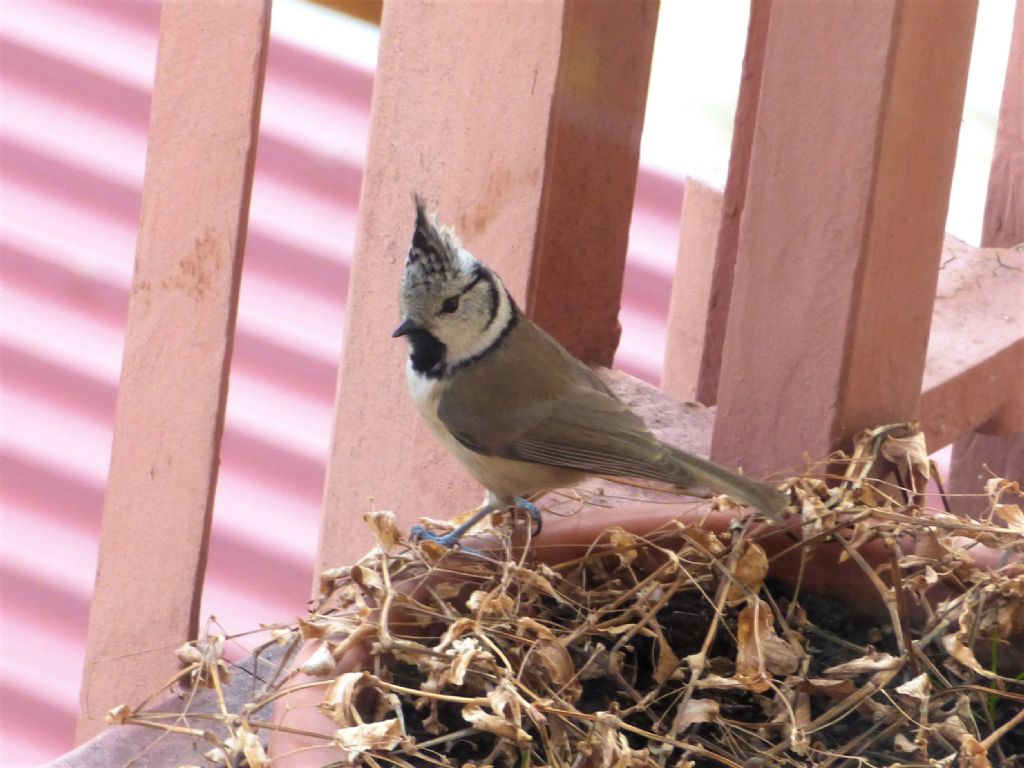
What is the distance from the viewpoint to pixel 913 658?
1505 millimetres

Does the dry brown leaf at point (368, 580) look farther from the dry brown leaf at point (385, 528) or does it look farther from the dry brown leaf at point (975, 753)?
the dry brown leaf at point (975, 753)

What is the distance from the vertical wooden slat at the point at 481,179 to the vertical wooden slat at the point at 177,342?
183 millimetres

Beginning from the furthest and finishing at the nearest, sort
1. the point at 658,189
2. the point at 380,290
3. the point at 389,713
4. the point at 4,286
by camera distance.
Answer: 1. the point at 658,189
2. the point at 4,286
3. the point at 380,290
4. the point at 389,713

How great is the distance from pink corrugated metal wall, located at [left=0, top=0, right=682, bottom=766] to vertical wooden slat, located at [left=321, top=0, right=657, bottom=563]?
3.17 feet

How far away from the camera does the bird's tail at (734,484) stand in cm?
166

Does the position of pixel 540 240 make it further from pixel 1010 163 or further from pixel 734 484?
pixel 1010 163

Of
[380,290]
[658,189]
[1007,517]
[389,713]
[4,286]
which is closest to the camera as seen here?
[389,713]

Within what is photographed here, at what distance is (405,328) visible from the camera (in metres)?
2.00

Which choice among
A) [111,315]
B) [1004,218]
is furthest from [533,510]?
[111,315]

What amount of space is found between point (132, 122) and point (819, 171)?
2.54 meters

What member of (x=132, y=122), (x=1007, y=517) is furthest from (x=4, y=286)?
(x=1007, y=517)

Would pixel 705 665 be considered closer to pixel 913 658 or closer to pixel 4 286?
pixel 913 658

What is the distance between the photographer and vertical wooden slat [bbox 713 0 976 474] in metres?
1.70

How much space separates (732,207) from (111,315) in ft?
5.35
